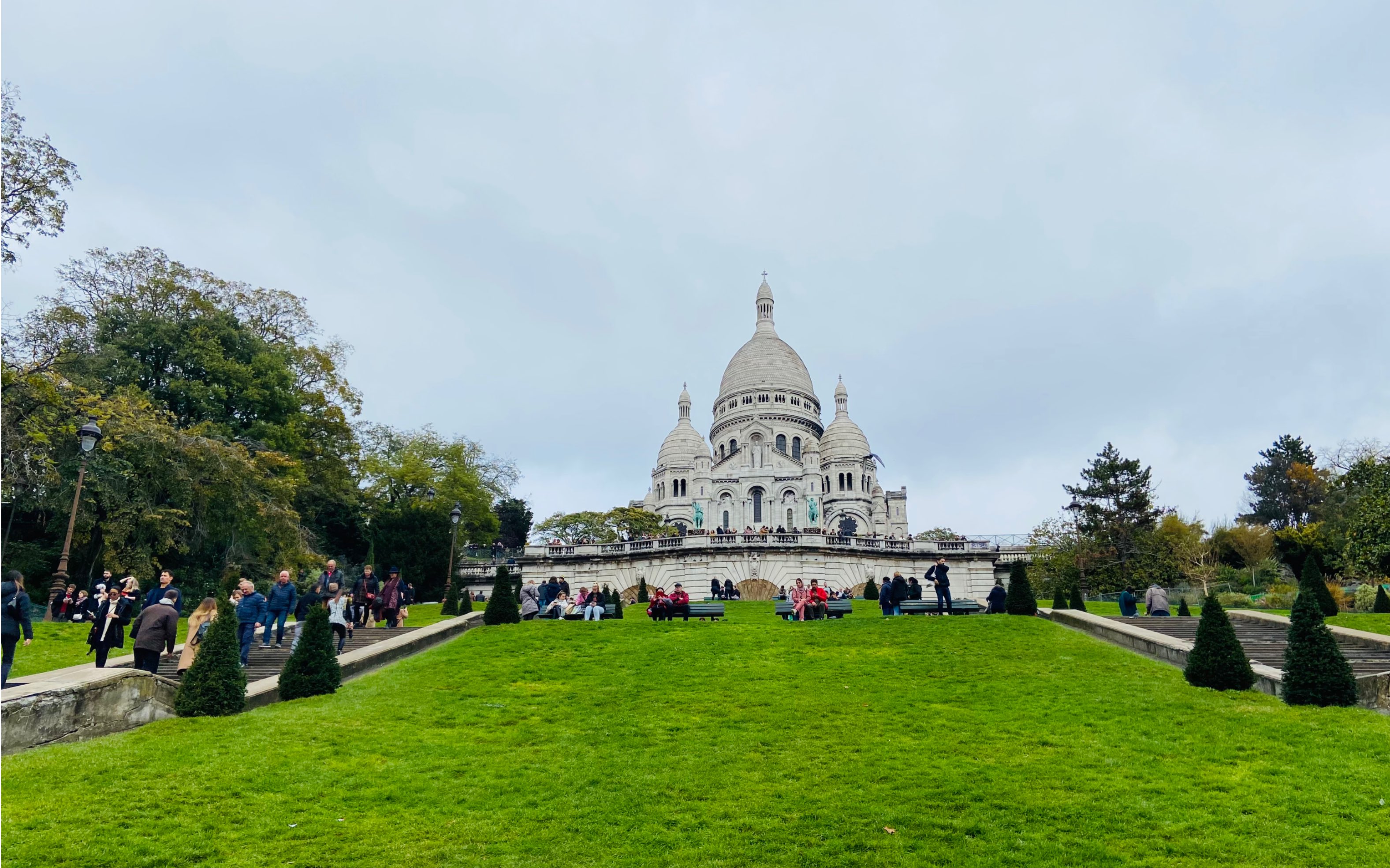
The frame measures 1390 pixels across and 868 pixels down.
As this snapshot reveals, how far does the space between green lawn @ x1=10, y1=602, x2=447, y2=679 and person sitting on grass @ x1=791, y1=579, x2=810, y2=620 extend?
1250 cm

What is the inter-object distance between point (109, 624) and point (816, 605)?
1566 cm

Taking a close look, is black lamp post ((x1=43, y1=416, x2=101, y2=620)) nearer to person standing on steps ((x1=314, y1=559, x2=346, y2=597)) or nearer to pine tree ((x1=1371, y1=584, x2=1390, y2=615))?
person standing on steps ((x1=314, y1=559, x2=346, y2=597))

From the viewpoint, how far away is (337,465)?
44.3m

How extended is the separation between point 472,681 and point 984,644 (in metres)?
9.86

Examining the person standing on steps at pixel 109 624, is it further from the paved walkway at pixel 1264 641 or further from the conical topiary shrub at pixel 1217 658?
the paved walkway at pixel 1264 641

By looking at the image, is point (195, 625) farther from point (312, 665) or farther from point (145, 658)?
point (312, 665)

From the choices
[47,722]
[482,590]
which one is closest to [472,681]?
[47,722]

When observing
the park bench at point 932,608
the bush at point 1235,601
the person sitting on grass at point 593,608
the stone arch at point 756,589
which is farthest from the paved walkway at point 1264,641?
the stone arch at point 756,589

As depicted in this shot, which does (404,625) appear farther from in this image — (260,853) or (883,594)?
(260,853)

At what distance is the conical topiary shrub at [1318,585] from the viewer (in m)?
19.6

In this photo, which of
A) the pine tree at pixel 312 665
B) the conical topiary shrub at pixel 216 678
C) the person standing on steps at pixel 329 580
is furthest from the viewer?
the person standing on steps at pixel 329 580

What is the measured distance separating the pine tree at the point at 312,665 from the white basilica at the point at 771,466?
59.8 meters

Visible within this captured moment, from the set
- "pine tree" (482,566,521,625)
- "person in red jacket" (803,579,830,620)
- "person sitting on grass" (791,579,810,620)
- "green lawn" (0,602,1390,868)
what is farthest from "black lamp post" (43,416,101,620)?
"person in red jacket" (803,579,830,620)

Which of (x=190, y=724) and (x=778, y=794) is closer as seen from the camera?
(x=778, y=794)
